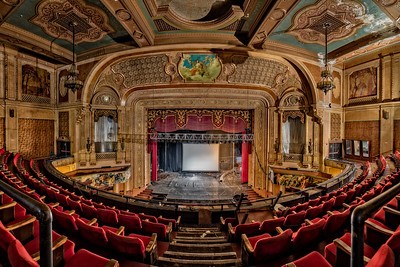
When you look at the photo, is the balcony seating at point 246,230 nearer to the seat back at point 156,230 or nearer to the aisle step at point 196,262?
the aisle step at point 196,262

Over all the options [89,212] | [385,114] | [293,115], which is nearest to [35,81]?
[89,212]

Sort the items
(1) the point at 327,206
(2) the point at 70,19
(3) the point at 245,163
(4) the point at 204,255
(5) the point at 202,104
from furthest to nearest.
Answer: (3) the point at 245,163 → (5) the point at 202,104 → (2) the point at 70,19 → (1) the point at 327,206 → (4) the point at 204,255

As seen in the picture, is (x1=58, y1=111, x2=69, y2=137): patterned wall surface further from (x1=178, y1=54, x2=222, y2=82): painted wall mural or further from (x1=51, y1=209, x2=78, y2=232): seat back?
(x1=51, y1=209, x2=78, y2=232): seat back

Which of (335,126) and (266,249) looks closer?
(266,249)

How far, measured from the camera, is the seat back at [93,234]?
214 cm

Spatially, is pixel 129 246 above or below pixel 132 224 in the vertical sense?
above

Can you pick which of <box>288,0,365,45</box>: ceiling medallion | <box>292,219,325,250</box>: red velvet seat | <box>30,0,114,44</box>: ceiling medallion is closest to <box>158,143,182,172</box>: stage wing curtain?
<box>30,0,114,44</box>: ceiling medallion

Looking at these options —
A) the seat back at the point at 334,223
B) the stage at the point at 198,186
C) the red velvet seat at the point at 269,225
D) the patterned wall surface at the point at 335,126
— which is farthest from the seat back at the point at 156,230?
the patterned wall surface at the point at 335,126

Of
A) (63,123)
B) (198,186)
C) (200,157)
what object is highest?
(63,123)

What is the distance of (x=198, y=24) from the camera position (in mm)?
6758

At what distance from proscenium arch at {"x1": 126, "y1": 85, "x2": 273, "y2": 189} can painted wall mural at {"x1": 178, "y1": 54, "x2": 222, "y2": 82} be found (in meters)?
0.66

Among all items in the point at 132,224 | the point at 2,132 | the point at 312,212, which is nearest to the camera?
the point at 132,224

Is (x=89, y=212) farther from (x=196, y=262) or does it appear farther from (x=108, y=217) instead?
(x=196, y=262)

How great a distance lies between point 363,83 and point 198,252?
11.0m
